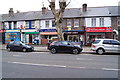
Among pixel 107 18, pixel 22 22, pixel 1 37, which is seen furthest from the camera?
pixel 1 37

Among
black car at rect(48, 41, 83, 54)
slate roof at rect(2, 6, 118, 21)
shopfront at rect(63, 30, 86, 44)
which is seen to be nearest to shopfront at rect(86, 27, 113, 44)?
shopfront at rect(63, 30, 86, 44)

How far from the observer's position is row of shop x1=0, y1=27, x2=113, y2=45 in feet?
89.0

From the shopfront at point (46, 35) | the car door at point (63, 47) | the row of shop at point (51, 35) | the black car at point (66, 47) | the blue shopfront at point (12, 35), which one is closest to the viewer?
the black car at point (66, 47)

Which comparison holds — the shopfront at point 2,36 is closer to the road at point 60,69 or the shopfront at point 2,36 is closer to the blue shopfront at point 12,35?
the blue shopfront at point 12,35

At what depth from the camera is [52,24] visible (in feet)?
99.5

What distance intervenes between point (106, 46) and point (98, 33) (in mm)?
12339

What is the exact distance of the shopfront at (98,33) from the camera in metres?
26.7

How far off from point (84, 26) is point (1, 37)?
809 inches

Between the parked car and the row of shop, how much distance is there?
11.9m

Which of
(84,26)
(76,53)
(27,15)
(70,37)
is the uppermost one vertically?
(27,15)

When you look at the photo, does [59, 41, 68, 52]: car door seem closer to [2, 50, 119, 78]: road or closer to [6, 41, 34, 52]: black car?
[6, 41, 34, 52]: black car

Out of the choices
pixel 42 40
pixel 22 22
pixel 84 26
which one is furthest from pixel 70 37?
pixel 22 22

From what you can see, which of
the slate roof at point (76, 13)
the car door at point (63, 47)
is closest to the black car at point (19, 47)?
the car door at point (63, 47)

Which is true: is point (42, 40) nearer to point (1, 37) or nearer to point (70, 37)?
point (70, 37)
